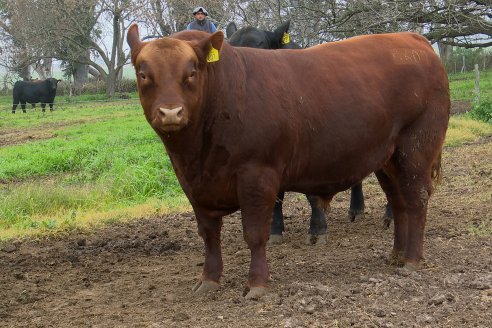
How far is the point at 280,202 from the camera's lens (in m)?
6.99

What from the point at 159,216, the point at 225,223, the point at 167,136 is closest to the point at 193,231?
the point at 225,223

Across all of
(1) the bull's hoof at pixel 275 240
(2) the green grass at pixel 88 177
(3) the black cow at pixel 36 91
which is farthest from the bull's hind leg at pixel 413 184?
(3) the black cow at pixel 36 91

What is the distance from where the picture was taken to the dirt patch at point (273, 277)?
4.39 metres

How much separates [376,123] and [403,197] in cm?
72

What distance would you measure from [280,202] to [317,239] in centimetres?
50

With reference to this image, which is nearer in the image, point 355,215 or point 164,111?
point 164,111

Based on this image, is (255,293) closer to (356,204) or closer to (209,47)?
(209,47)

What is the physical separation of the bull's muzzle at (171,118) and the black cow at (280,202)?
7.75 feet

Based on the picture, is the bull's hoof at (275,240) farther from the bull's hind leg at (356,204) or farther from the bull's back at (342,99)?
the bull's back at (342,99)

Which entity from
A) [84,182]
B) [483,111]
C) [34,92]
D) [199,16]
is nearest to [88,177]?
[84,182]

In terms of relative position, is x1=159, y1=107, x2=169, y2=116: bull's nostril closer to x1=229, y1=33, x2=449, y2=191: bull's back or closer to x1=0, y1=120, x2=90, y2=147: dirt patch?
x1=229, y1=33, x2=449, y2=191: bull's back

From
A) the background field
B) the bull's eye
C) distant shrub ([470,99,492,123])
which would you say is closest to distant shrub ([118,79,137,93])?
distant shrub ([470,99,492,123])

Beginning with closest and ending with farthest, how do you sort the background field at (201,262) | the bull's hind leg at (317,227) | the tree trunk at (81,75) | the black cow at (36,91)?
the background field at (201,262) < the bull's hind leg at (317,227) < the black cow at (36,91) < the tree trunk at (81,75)

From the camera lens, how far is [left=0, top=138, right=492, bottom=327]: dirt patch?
4391 mm
